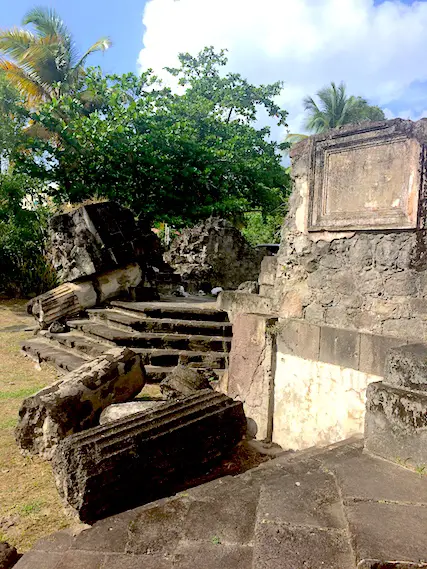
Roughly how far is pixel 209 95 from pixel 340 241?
16583 millimetres

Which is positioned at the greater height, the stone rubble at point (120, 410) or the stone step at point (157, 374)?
the stone rubble at point (120, 410)

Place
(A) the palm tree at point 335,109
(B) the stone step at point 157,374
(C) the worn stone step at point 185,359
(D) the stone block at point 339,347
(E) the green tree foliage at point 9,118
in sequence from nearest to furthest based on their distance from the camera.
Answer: (D) the stone block at point 339,347, (B) the stone step at point 157,374, (C) the worn stone step at point 185,359, (E) the green tree foliage at point 9,118, (A) the palm tree at point 335,109

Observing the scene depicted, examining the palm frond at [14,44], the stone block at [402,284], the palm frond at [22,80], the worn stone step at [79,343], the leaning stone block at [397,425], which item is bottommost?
the worn stone step at [79,343]

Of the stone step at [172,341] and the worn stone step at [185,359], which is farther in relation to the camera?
the stone step at [172,341]

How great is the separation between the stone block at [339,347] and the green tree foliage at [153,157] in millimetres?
9361

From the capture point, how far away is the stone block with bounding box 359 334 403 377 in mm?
3102

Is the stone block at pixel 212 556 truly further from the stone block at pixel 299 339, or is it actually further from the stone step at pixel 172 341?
the stone step at pixel 172 341

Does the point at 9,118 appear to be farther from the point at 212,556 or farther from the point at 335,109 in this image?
the point at 335,109

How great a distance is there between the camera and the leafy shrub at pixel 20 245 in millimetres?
12422

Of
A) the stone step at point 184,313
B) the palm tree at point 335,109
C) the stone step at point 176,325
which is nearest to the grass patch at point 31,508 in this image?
the stone step at point 176,325

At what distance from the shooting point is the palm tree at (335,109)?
Answer: 86.6ft

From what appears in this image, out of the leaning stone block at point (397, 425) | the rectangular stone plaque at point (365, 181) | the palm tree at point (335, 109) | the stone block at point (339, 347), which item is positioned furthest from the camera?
the palm tree at point (335, 109)

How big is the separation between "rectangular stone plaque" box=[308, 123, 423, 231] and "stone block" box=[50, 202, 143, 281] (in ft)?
18.2

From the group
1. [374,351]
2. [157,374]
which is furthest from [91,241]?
[374,351]
